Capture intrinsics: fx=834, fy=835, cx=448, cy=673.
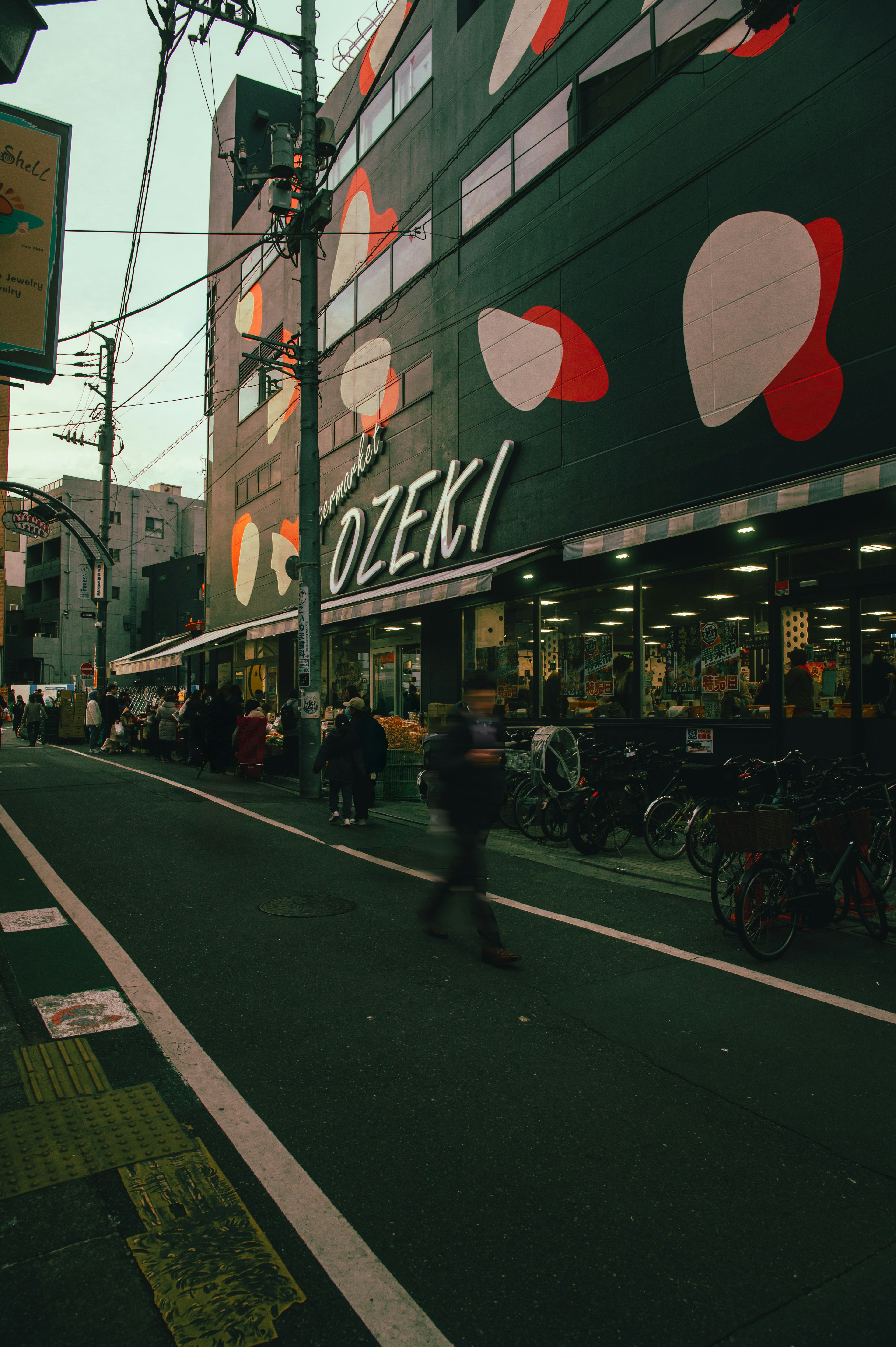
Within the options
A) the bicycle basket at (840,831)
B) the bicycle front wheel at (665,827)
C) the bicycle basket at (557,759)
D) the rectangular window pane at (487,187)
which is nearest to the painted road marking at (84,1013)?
the bicycle basket at (840,831)

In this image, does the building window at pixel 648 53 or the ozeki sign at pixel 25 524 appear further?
the ozeki sign at pixel 25 524

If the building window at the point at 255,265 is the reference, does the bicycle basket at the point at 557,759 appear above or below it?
below

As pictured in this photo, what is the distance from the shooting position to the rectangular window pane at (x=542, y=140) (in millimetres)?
14375

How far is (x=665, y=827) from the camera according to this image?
991 centimetres

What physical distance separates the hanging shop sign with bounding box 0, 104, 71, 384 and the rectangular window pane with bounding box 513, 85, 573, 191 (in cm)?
964

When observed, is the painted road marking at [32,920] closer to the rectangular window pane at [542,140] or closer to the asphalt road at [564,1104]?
the asphalt road at [564,1104]

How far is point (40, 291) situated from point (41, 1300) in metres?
7.97

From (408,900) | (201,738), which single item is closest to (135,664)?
(201,738)

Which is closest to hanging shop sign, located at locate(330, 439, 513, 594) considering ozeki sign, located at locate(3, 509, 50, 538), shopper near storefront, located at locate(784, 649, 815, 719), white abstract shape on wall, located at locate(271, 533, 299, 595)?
white abstract shape on wall, located at locate(271, 533, 299, 595)

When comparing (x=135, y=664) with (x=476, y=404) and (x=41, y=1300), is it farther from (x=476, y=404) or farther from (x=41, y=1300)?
(x=41, y=1300)

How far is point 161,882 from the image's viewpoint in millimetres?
7691

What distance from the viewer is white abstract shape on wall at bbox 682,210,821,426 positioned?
10375 mm

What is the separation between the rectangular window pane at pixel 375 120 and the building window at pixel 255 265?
6098 mm

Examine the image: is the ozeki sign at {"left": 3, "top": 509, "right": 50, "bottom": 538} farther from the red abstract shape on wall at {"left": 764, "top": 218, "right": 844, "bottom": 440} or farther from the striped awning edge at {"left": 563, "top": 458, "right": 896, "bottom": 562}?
the red abstract shape on wall at {"left": 764, "top": 218, "right": 844, "bottom": 440}
